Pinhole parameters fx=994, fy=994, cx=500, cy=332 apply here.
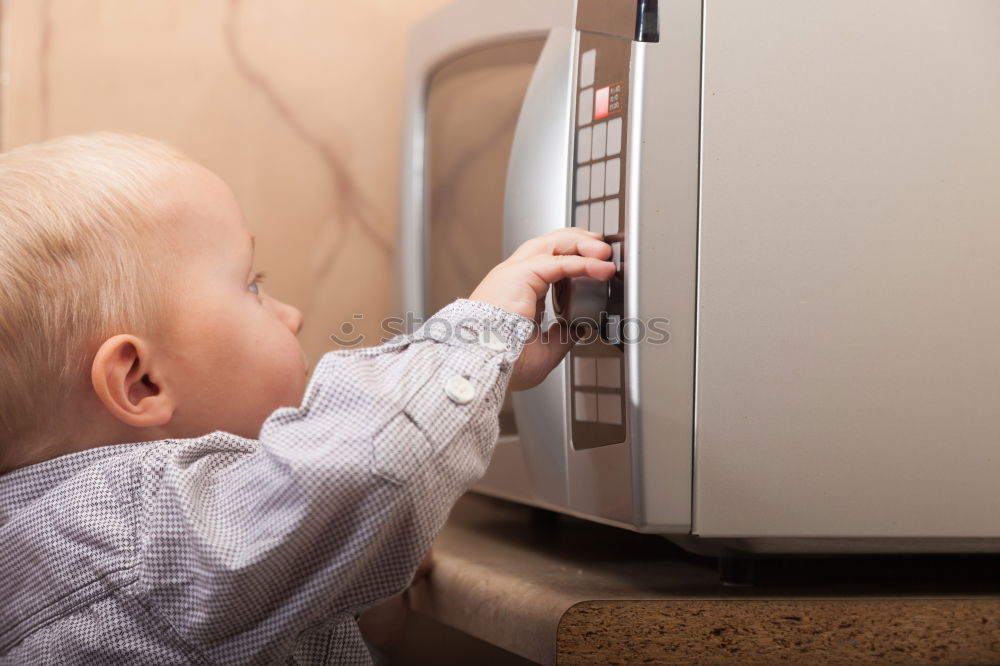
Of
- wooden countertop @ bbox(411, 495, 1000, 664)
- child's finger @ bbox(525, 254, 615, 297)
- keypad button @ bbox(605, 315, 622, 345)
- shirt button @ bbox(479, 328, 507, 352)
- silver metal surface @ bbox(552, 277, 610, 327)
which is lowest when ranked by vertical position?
wooden countertop @ bbox(411, 495, 1000, 664)

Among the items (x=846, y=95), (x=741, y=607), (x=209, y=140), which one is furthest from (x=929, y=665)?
(x=209, y=140)

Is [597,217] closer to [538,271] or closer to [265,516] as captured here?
[538,271]

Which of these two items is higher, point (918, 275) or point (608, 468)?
point (918, 275)

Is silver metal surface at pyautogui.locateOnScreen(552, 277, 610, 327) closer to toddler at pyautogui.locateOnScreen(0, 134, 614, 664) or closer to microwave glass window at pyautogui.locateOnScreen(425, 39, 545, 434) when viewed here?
toddler at pyautogui.locateOnScreen(0, 134, 614, 664)

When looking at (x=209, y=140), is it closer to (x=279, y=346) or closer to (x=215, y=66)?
(x=215, y=66)

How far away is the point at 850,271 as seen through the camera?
1.72 feet

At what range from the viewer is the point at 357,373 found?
49 cm

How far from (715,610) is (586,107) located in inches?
11.2

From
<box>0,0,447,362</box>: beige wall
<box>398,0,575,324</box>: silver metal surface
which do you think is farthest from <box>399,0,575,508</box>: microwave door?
<box>0,0,447,362</box>: beige wall

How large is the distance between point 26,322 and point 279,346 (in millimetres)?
144

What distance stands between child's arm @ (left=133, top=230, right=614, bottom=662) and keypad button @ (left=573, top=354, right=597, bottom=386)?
57 millimetres

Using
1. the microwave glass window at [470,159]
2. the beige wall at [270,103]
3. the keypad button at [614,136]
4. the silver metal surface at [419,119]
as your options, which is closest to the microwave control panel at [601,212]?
the keypad button at [614,136]

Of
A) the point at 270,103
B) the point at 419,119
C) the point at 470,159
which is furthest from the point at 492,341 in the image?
the point at 270,103

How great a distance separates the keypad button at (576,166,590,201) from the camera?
56 centimetres
